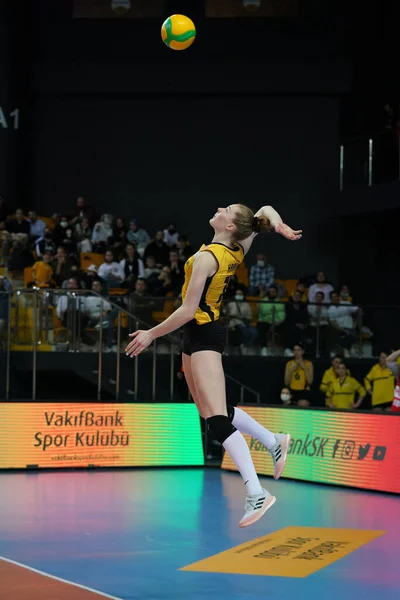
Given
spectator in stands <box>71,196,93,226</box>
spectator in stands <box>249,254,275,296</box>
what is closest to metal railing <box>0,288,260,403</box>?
spectator in stands <box>249,254,275,296</box>

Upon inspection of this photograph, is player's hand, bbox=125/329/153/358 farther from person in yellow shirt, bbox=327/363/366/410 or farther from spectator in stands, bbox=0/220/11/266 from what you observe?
spectator in stands, bbox=0/220/11/266

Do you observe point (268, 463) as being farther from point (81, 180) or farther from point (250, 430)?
point (81, 180)

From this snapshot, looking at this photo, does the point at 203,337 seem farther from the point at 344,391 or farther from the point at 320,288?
the point at 320,288

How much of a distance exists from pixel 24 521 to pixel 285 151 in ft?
57.6

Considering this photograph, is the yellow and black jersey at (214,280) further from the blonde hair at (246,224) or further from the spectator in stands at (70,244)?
the spectator in stands at (70,244)

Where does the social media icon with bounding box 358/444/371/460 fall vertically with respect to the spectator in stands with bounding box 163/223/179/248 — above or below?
below

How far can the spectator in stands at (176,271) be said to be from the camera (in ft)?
63.7

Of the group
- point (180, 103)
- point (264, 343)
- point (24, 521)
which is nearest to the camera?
point (24, 521)

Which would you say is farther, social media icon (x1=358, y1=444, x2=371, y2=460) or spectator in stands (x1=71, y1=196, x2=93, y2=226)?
spectator in stands (x1=71, y1=196, x2=93, y2=226)

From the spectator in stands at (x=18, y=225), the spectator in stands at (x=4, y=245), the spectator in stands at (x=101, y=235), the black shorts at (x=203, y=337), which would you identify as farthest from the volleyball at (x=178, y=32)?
the spectator in stands at (x=101, y=235)

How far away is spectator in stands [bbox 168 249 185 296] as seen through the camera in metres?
19.4

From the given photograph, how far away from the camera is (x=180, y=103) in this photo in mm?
26500

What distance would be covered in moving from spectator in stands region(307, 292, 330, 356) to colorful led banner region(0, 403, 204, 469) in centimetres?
378

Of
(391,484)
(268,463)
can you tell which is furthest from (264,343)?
(391,484)
